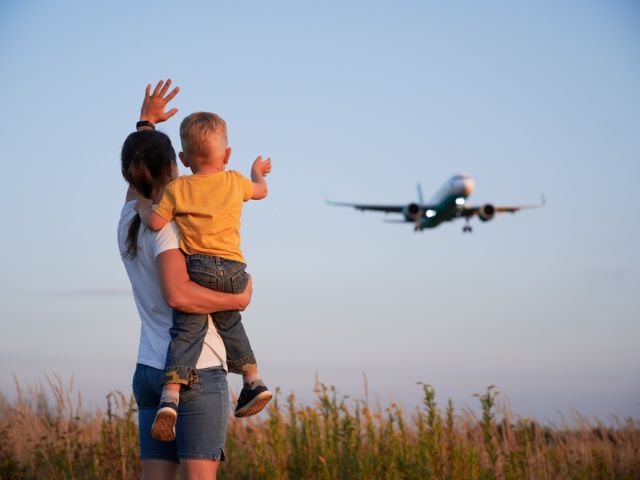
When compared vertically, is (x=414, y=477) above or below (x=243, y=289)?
below

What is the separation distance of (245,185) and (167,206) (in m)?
0.43

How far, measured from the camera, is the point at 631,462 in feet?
27.2

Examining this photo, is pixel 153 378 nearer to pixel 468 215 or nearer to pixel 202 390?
pixel 202 390

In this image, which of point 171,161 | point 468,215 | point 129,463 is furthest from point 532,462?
point 468,215

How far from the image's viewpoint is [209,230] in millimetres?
3289

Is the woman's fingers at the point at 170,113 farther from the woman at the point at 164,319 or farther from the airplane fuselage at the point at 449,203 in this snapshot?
the airplane fuselage at the point at 449,203

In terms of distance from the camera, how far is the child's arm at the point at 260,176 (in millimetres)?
3618

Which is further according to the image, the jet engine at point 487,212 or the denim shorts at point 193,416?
the jet engine at point 487,212

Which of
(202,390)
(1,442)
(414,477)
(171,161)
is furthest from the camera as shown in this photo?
(1,442)

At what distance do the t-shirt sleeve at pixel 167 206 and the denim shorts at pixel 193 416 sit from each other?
25.4 inches

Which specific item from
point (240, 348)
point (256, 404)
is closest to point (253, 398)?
point (256, 404)

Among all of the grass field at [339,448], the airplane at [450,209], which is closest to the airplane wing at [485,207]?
the airplane at [450,209]

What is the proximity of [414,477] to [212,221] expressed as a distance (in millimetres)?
3714

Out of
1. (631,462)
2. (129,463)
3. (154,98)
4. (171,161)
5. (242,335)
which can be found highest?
(154,98)
